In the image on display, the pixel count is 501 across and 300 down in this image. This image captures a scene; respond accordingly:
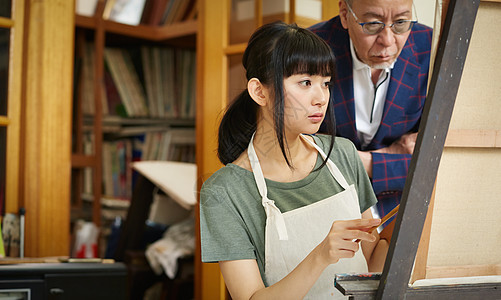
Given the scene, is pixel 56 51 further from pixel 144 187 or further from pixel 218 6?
pixel 144 187

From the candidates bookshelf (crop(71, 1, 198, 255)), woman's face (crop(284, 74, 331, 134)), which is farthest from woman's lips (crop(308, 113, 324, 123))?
bookshelf (crop(71, 1, 198, 255))

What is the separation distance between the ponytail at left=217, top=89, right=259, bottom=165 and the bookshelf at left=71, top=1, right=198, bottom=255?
6.43 feet

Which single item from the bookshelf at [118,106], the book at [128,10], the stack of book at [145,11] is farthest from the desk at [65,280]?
the book at [128,10]

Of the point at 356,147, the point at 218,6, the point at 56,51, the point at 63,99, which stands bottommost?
the point at 356,147

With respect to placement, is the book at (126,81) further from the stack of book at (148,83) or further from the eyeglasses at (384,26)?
the eyeglasses at (384,26)

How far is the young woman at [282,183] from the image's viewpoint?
88 centimetres

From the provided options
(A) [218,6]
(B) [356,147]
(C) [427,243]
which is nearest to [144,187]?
(A) [218,6]

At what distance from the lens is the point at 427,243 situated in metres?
0.68

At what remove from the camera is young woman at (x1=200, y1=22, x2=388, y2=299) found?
2.88ft

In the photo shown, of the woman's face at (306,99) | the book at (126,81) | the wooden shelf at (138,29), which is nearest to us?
the woman's face at (306,99)

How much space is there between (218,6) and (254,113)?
110 centimetres

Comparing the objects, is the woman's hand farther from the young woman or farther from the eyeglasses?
the eyeglasses

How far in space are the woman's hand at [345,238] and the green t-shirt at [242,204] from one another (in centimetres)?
19

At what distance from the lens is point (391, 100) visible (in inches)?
40.7
